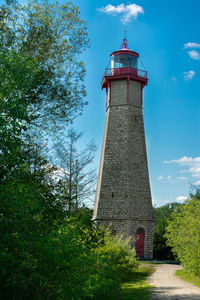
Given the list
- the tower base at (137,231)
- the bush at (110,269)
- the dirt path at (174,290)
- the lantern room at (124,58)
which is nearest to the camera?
the bush at (110,269)

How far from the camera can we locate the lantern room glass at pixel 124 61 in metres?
27.6

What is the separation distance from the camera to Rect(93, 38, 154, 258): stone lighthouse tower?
80.4 ft

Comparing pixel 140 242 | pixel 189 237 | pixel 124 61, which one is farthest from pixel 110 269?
pixel 124 61

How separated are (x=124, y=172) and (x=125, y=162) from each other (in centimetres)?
79

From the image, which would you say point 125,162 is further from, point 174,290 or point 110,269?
point 110,269

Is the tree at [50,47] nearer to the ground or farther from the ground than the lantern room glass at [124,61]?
nearer to the ground

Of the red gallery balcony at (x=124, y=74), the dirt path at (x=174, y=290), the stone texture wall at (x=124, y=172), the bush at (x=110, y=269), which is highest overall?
the red gallery balcony at (x=124, y=74)

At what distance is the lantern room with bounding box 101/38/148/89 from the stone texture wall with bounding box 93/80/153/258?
696 millimetres

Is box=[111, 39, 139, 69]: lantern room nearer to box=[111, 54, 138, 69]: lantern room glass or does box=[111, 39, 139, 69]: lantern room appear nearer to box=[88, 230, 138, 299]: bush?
box=[111, 54, 138, 69]: lantern room glass

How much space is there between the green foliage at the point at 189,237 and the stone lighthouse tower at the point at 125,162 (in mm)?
7113

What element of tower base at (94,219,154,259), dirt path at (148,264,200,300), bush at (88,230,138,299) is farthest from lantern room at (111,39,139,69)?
dirt path at (148,264,200,300)

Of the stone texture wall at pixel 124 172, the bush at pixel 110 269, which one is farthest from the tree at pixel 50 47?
the stone texture wall at pixel 124 172

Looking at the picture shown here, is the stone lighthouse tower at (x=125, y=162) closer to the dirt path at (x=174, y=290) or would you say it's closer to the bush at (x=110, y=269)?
the bush at (x=110, y=269)

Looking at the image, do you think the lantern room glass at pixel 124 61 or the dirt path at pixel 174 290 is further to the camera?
the lantern room glass at pixel 124 61
